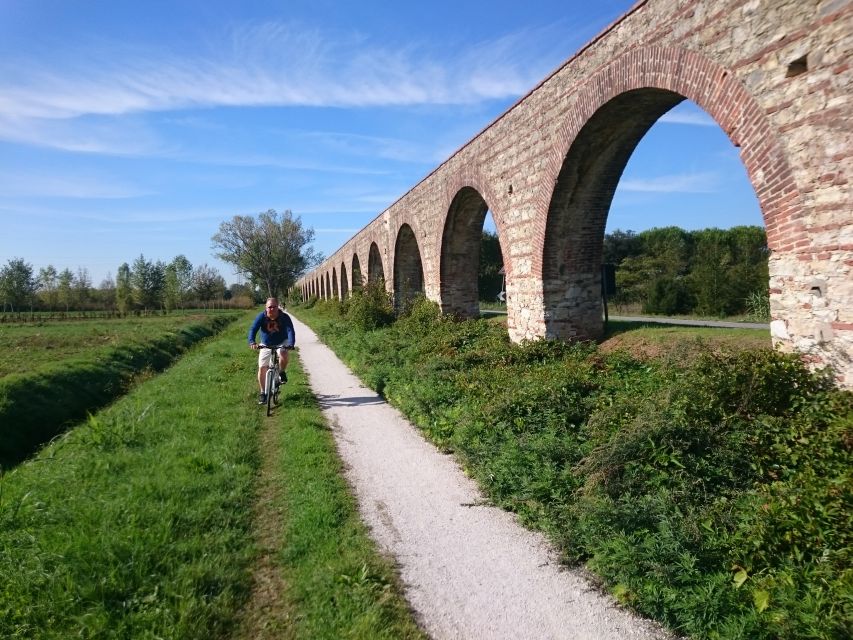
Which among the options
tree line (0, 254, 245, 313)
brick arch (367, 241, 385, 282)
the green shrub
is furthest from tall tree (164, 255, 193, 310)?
the green shrub

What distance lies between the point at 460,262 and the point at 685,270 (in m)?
24.5

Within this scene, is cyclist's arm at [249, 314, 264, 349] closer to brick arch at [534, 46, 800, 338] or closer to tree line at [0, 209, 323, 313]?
brick arch at [534, 46, 800, 338]

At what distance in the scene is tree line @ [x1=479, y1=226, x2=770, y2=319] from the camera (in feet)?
61.6

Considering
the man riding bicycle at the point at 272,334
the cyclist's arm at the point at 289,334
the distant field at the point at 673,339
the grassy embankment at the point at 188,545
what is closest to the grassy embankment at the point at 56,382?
the grassy embankment at the point at 188,545

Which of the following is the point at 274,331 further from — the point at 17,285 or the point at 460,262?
the point at 17,285

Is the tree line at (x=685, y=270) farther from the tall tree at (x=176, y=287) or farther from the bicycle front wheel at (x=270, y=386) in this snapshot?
the tall tree at (x=176, y=287)

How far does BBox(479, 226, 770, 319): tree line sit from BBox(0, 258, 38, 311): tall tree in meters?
42.7

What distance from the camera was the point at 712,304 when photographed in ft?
61.0

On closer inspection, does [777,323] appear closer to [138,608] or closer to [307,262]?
[138,608]

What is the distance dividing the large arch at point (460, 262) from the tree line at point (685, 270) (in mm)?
1724

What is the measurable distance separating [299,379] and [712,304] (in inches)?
613

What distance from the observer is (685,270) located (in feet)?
105

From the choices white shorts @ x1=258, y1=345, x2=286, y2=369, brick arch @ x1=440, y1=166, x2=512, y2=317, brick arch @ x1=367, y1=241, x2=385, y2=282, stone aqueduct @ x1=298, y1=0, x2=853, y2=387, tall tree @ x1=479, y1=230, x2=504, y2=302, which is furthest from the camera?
tall tree @ x1=479, y1=230, x2=504, y2=302

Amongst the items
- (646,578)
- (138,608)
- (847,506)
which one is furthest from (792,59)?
(138,608)
